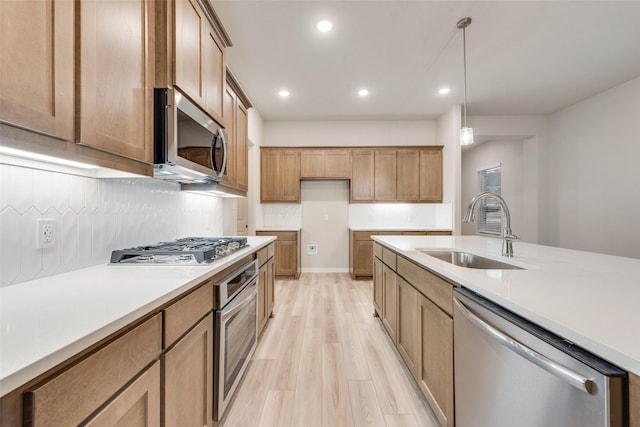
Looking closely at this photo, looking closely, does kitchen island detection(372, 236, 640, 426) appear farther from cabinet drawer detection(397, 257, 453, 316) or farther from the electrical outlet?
the electrical outlet

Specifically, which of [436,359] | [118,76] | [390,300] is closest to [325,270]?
[390,300]

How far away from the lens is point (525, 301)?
820 mm

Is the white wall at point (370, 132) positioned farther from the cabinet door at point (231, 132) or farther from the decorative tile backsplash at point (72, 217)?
the decorative tile backsplash at point (72, 217)

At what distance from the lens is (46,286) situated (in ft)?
3.20

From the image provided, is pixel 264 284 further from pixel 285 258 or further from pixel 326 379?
pixel 285 258

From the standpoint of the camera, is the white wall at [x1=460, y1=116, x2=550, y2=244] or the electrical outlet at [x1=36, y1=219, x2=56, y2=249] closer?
the electrical outlet at [x1=36, y1=219, x2=56, y2=249]

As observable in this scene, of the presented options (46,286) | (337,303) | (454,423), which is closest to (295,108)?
(337,303)

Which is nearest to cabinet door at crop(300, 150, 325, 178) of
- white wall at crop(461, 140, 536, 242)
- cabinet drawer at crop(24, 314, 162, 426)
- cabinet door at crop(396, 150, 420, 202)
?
cabinet door at crop(396, 150, 420, 202)

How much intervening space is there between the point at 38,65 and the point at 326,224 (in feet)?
14.9

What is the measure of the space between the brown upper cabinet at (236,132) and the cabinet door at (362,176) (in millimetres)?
2330

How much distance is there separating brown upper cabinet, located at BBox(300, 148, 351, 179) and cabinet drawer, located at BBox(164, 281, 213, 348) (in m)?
3.70

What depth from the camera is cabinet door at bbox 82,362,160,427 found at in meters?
0.66

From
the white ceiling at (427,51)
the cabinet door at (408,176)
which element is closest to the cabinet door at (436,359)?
the white ceiling at (427,51)

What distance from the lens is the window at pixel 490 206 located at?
5.95m
